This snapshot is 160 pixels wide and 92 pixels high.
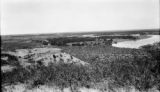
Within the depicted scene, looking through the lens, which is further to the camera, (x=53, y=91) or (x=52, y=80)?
(x=52, y=80)

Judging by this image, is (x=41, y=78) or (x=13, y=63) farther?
(x=13, y=63)

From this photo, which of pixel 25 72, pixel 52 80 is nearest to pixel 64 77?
pixel 52 80

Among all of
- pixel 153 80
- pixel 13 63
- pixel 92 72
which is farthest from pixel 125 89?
pixel 13 63

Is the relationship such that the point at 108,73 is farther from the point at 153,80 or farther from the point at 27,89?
the point at 27,89

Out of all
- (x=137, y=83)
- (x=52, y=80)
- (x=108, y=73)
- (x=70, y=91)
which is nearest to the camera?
(x=70, y=91)

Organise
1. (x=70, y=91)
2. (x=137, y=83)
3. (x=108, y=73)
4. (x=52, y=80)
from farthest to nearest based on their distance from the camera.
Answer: (x=108, y=73)
(x=52, y=80)
(x=137, y=83)
(x=70, y=91)

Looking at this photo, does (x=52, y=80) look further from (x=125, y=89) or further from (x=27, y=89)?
(x=125, y=89)

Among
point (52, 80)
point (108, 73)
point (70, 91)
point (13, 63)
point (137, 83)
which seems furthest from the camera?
point (13, 63)

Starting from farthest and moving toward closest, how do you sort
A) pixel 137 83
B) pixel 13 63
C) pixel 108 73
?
pixel 13 63
pixel 108 73
pixel 137 83

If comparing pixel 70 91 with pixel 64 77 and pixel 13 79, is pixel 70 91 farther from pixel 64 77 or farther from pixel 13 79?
pixel 13 79
